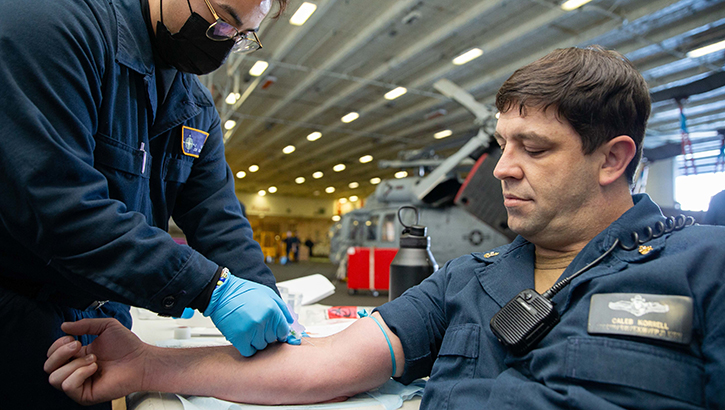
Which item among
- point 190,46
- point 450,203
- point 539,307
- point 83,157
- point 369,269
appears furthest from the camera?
point 450,203

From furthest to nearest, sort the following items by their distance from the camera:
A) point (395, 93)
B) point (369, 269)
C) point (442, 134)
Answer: point (442, 134), point (395, 93), point (369, 269)

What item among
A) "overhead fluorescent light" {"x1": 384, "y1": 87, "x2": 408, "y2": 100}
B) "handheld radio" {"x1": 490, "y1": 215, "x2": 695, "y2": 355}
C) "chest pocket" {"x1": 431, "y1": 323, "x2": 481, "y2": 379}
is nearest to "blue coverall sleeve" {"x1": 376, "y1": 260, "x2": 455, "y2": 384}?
"chest pocket" {"x1": 431, "y1": 323, "x2": 481, "y2": 379}

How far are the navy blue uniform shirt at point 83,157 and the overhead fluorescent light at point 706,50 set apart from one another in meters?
9.03

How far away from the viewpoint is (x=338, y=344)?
111 centimetres

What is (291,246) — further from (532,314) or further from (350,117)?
(532,314)

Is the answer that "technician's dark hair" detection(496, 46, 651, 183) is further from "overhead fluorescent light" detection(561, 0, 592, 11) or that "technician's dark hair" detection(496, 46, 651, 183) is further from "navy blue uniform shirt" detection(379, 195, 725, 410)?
"overhead fluorescent light" detection(561, 0, 592, 11)

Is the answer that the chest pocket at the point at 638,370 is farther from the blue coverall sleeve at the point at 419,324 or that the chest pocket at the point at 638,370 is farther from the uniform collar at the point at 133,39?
the uniform collar at the point at 133,39

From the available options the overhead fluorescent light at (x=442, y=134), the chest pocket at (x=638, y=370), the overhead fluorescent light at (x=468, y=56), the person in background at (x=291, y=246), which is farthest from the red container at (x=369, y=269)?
the person in background at (x=291, y=246)

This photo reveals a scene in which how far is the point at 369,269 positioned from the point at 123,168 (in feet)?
23.9

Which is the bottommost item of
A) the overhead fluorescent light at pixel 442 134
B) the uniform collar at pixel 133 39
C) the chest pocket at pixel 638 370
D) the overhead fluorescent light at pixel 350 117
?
the chest pocket at pixel 638 370

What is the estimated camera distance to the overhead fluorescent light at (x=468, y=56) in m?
7.92

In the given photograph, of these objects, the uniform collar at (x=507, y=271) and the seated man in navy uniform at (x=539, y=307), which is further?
the uniform collar at (x=507, y=271)

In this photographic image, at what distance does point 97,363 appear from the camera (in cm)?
102

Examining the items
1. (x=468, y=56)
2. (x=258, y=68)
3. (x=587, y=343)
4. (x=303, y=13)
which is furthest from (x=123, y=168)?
(x=258, y=68)
